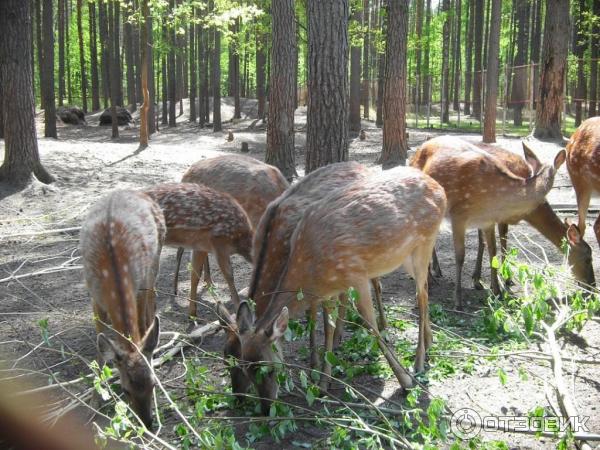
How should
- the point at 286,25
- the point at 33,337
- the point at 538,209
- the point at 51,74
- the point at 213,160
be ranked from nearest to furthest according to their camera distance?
1. the point at 33,337
2. the point at 538,209
3. the point at 213,160
4. the point at 286,25
5. the point at 51,74

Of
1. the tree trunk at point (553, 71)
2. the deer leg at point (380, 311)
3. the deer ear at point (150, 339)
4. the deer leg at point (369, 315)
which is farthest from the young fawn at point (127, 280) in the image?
the tree trunk at point (553, 71)

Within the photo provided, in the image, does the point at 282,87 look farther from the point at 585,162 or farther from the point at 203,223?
the point at 203,223

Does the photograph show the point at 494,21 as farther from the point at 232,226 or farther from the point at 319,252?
the point at 319,252

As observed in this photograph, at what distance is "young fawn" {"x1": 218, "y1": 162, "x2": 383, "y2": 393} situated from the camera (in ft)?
15.1

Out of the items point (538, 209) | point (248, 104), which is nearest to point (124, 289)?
point (538, 209)

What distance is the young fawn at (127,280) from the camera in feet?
13.7

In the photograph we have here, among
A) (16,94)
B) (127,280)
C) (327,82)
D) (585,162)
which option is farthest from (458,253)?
(16,94)

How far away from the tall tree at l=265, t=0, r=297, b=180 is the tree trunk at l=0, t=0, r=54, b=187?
14.6ft

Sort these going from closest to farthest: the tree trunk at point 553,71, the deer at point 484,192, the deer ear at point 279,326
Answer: the deer ear at point 279,326 < the deer at point 484,192 < the tree trunk at point 553,71

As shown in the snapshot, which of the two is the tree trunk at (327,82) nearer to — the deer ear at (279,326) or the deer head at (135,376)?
the deer ear at (279,326)

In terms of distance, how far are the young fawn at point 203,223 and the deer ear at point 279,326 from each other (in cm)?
193

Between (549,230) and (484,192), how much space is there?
104 centimetres

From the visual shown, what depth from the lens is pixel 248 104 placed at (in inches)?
1531

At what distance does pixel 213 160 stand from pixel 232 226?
5.61ft
